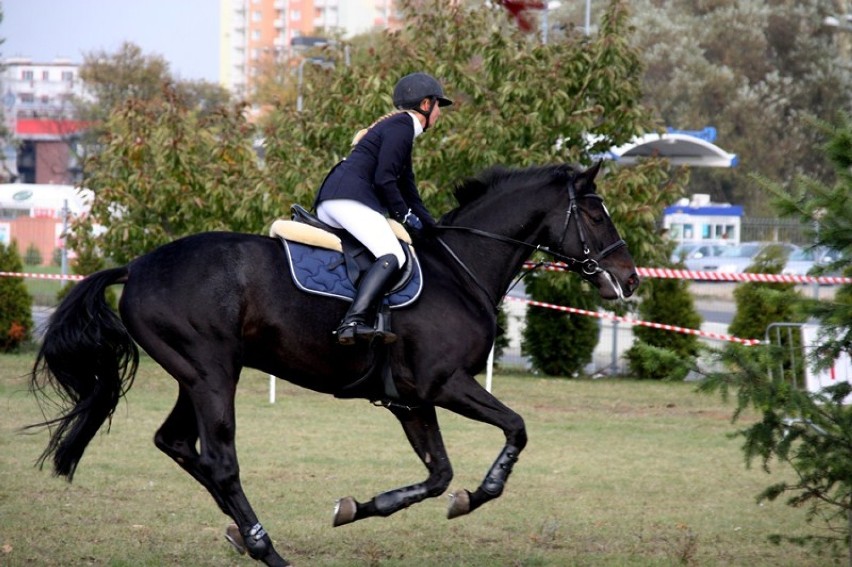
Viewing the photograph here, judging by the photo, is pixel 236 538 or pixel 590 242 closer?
pixel 236 538

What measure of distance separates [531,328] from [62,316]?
46.2 ft

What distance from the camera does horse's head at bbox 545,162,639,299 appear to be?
7.63m

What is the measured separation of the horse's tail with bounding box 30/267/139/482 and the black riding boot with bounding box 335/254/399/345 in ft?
4.42

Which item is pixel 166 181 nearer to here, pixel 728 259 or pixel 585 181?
pixel 585 181

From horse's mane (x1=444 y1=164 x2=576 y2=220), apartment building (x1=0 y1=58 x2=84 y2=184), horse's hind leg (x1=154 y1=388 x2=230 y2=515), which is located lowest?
horse's hind leg (x1=154 y1=388 x2=230 y2=515)

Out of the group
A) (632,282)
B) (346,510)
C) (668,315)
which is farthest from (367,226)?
(668,315)

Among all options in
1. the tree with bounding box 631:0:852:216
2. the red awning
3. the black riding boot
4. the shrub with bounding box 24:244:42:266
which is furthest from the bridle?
the red awning

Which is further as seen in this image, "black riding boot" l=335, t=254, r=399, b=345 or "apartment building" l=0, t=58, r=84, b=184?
"apartment building" l=0, t=58, r=84, b=184

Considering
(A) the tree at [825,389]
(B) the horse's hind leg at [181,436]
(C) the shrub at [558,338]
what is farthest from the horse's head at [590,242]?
(C) the shrub at [558,338]

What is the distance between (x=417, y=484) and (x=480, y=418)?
1.75 ft

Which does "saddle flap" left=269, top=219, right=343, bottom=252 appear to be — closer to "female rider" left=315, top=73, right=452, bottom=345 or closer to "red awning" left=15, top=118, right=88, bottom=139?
"female rider" left=315, top=73, right=452, bottom=345

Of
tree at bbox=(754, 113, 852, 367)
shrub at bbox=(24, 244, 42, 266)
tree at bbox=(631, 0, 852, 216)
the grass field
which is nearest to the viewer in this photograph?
tree at bbox=(754, 113, 852, 367)

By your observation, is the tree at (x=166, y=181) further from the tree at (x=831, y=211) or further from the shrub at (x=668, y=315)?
the tree at (x=831, y=211)

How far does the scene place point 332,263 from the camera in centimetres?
718
